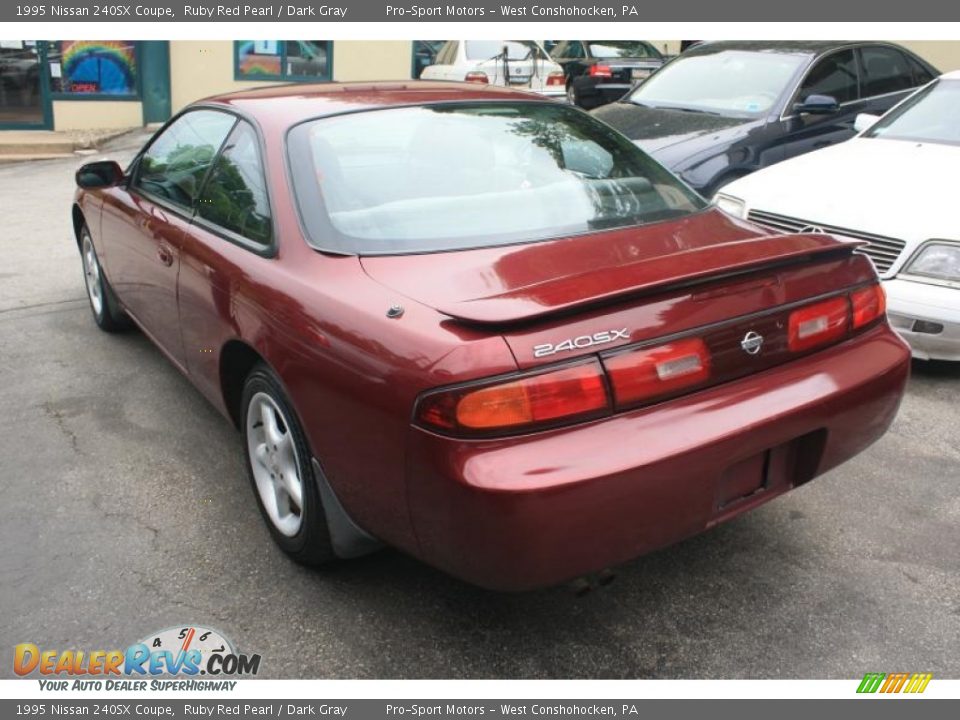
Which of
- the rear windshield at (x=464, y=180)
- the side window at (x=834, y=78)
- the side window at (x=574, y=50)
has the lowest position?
the rear windshield at (x=464, y=180)

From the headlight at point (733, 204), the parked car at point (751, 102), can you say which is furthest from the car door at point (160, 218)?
the parked car at point (751, 102)

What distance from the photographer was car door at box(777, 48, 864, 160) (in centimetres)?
658

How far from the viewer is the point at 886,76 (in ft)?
25.5

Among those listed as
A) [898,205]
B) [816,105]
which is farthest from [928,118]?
[898,205]

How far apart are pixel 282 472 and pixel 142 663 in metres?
0.69

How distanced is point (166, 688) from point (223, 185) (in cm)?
177

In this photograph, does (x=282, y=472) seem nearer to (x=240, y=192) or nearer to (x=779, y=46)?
(x=240, y=192)

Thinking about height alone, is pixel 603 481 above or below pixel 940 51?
below

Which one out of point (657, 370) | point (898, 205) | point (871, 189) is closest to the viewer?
point (657, 370)

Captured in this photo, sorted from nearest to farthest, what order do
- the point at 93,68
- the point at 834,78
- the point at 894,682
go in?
1. the point at 894,682
2. the point at 834,78
3. the point at 93,68

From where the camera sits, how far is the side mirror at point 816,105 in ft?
21.6

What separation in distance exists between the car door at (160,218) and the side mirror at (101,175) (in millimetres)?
70

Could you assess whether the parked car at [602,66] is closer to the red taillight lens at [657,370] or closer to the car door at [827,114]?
the car door at [827,114]
